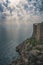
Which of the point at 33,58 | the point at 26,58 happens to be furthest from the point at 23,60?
the point at 33,58

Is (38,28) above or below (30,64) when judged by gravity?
above

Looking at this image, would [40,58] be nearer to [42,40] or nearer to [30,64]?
[30,64]

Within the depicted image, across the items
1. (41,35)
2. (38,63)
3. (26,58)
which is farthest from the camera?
(41,35)

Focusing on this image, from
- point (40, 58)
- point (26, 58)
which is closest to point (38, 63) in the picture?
point (40, 58)

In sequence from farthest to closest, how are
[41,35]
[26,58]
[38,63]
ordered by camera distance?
[41,35]
[26,58]
[38,63]

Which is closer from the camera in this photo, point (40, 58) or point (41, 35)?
point (40, 58)

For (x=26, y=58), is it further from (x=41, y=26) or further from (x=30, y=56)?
(x=41, y=26)

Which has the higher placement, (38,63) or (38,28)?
(38,28)

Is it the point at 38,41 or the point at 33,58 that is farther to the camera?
the point at 38,41
